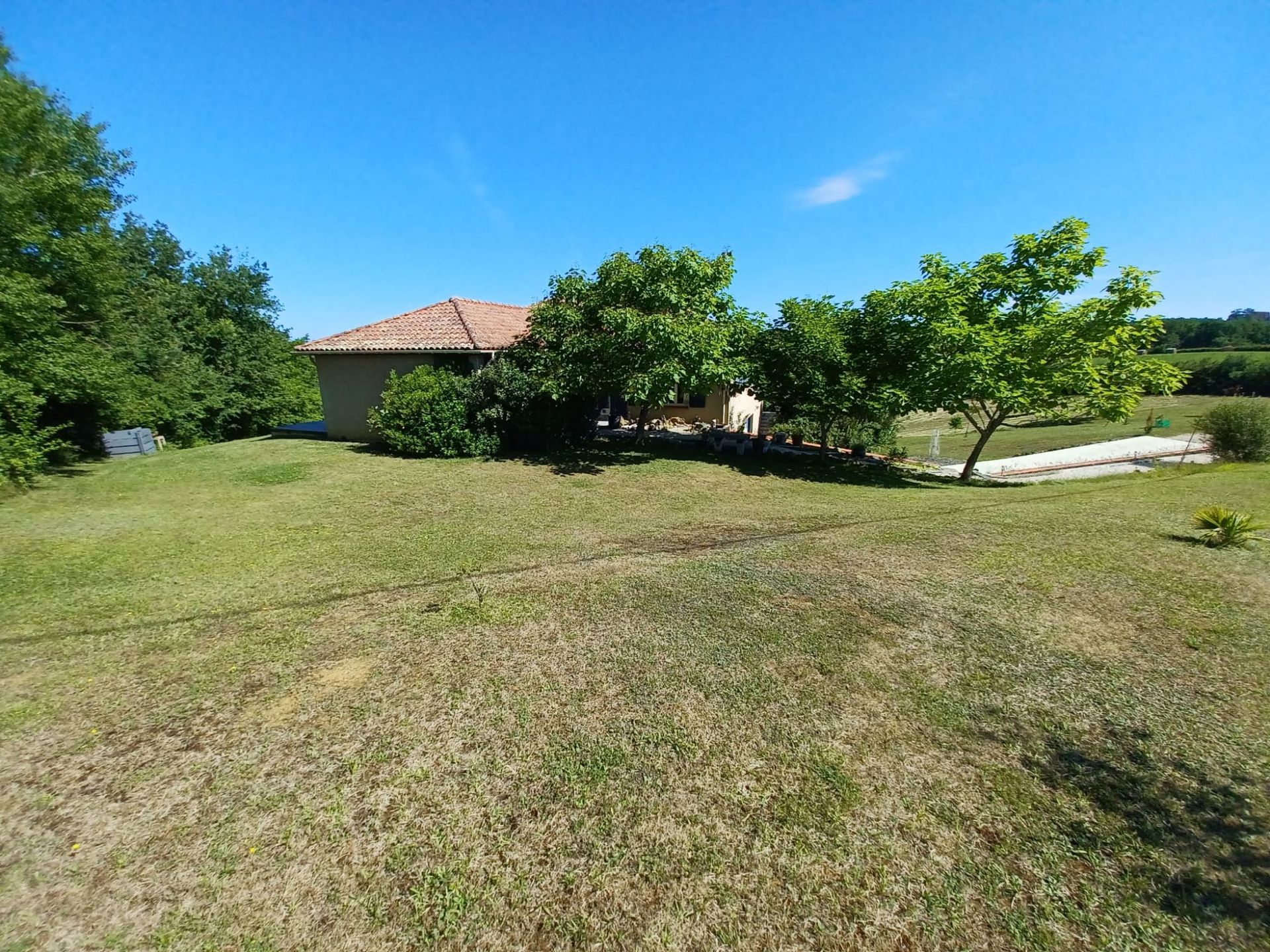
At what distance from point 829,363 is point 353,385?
14048 millimetres

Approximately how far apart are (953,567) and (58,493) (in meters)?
15.9

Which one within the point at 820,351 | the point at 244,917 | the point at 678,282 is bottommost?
the point at 244,917

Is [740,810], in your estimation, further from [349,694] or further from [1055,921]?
[349,694]

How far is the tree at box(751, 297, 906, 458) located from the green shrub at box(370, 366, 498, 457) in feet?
26.4

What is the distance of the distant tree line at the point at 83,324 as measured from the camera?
397 inches

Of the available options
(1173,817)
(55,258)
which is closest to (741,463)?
(1173,817)

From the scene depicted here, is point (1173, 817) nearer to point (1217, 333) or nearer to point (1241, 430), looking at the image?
point (1241, 430)

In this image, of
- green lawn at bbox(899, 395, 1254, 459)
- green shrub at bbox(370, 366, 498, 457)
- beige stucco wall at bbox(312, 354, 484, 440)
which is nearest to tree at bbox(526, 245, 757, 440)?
green shrub at bbox(370, 366, 498, 457)

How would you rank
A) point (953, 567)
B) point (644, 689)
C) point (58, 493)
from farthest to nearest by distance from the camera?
point (58, 493), point (953, 567), point (644, 689)

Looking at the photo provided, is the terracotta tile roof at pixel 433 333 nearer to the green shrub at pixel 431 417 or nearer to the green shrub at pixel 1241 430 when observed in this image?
the green shrub at pixel 431 417

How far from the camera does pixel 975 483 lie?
597 inches

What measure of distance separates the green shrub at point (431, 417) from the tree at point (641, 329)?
236cm

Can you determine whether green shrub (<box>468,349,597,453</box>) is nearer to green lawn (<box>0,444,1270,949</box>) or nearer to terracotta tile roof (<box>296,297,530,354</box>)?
terracotta tile roof (<box>296,297,530,354</box>)

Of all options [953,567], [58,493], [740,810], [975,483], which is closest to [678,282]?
[953,567]
